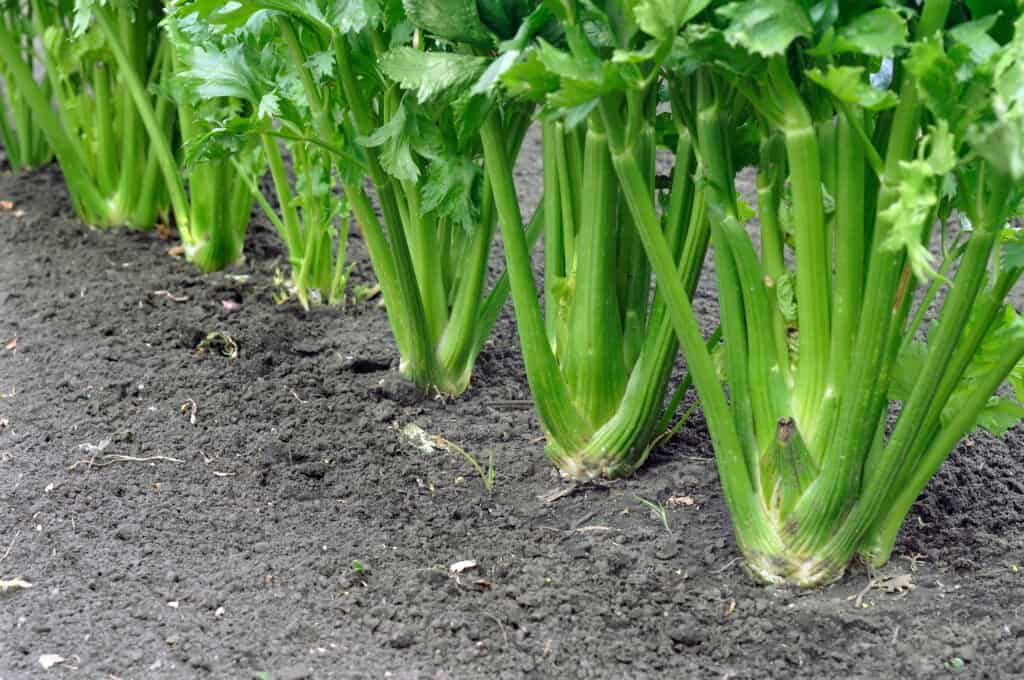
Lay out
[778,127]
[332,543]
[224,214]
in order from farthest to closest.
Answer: [224,214]
[332,543]
[778,127]

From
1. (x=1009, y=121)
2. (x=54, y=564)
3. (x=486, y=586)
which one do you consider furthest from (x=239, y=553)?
(x=1009, y=121)

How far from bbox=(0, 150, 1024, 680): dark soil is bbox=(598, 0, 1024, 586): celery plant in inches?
7.2

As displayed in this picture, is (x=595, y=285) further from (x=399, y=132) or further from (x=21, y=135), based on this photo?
(x=21, y=135)

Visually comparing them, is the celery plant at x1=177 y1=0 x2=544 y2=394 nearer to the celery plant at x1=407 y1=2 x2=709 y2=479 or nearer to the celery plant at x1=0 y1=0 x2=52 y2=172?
the celery plant at x1=407 y1=2 x2=709 y2=479

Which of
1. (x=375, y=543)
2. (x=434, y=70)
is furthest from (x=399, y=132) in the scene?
(x=375, y=543)

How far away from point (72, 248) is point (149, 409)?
131 cm

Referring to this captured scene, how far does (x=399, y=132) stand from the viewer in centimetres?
254

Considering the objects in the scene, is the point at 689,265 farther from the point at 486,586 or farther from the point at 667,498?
the point at 486,586

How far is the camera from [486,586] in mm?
2305

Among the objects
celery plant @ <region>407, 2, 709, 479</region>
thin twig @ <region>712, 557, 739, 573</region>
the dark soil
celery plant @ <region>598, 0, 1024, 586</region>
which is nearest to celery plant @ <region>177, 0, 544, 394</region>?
celery plant @ <region>407, 2, 709, 479</region>

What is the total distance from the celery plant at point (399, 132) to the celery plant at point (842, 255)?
527 mm

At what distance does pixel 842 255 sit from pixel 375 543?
3.75 feet

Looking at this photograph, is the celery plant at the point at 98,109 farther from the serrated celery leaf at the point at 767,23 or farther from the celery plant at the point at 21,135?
the serrated celery leaf at the point at 767,23

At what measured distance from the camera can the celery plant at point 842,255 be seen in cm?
172
